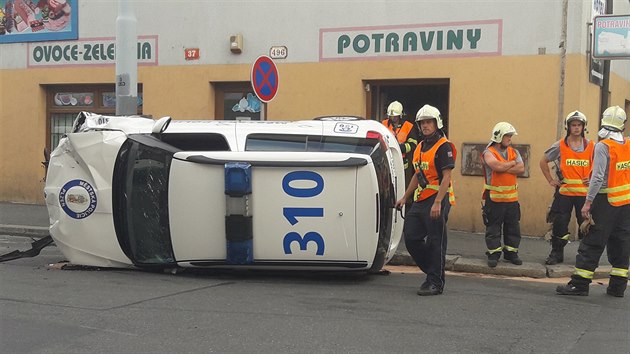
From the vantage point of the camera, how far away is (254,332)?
4.96 m

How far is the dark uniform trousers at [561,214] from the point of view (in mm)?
7887

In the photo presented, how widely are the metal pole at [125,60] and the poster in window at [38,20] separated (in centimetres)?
400

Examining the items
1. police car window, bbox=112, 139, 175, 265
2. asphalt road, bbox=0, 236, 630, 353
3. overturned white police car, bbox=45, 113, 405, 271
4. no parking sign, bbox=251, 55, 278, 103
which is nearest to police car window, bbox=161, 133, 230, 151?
overturned white police car, bbox=45, 113, 405, 271

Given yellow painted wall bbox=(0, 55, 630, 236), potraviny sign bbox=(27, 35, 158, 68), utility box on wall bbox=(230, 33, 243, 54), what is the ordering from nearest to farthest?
yellow painted wall bbox=(0, 55, 630, 236) < utility box on wall bbox=(230, 33, 243, 54) < potraviny sign bbox=(27, 35, 158, 68)

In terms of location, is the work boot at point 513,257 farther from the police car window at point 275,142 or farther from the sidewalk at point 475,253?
the police car window at point 275,142

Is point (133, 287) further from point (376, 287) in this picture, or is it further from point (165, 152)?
point (376, 287)

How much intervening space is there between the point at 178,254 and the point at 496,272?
3824 millimetres

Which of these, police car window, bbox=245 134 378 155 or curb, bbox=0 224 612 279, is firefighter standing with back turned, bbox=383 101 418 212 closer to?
curb, bbox=0 224 612 279

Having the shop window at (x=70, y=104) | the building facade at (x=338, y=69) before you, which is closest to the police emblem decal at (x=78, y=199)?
the building facade at (x=338, y=69)

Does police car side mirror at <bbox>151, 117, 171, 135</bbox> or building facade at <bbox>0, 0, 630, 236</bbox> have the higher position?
building facade at <bbox>0, 0, 630, 236</bbox>

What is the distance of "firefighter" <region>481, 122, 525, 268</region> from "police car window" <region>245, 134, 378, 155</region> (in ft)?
6.47

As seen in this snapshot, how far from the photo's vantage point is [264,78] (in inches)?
373

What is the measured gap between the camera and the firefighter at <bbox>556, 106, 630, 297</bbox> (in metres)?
6.24

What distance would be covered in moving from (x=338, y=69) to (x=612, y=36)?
435cm
